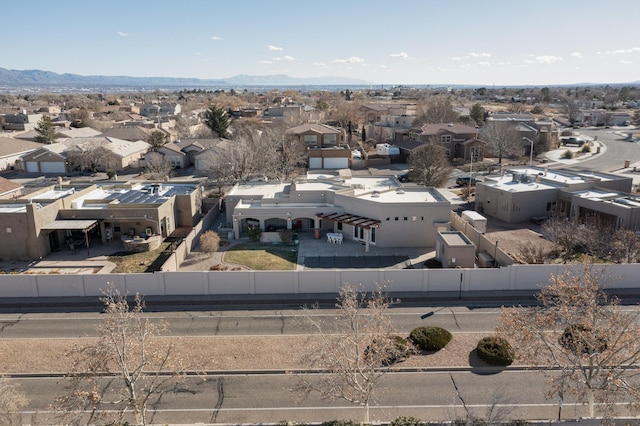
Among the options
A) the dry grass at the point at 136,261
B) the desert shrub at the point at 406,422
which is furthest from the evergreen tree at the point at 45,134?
the desert shrub at the point at 406,422

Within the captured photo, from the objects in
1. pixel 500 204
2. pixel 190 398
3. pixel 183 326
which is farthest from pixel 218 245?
pixel 500 204

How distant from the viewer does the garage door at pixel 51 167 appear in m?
83.8

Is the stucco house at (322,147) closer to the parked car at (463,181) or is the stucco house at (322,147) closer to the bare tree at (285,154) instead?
the bare tree at (285,154)

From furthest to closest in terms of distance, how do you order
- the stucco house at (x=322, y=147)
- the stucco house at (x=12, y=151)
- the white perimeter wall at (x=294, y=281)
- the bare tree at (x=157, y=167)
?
1. the stucco house at (x=12, y=151)
2. the stucco house at (x=322, y=147)
3. the bare tree at (x=157, y=167)
4. the white perimeter wall at (x=294, y=281)

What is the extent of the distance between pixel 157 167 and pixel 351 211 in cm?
3961

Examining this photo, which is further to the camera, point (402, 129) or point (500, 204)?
point (402, 129)

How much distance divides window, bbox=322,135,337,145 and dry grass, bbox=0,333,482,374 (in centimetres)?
6484

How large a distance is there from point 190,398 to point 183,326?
813 cm

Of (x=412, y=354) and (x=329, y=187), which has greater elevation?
(x=329, y=187)

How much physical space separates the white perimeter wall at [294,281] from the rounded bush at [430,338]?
6.82 metres

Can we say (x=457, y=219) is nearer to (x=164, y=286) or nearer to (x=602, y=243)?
(x=602, y=243)

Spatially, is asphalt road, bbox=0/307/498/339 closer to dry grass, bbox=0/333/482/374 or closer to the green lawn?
dry grass, bbox=0/333/482/374

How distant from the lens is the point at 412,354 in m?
26.5

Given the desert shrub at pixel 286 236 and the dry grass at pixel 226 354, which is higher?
the desert shrub at pixel 286 236
